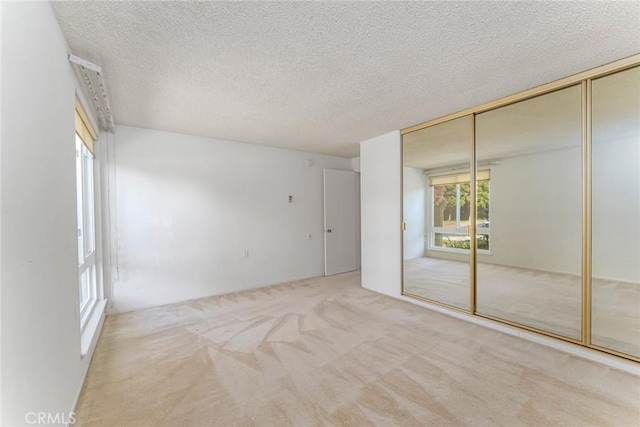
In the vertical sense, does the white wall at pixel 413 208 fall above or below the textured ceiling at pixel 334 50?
below

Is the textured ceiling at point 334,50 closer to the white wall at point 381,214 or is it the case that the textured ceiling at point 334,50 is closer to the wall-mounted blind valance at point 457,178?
the wall-mounted blind valance at point 457,178

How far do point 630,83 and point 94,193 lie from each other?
551 centimetres

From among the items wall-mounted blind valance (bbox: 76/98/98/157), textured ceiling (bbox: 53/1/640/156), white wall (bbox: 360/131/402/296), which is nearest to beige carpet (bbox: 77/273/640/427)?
white wall (bbox: 360/131/402/296)

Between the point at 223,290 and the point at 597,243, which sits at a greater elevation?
the point at 597,243

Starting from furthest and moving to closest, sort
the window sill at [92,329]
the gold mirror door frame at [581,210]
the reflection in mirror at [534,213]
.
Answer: the reflection in mirror at [534,213], the gold mirror door frame at [581,210], the window sill at [92,329]

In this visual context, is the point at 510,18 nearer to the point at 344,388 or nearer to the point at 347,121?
the point at 347,121

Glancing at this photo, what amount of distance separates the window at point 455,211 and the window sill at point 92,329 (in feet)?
13.0

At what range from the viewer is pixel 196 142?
3.88 m

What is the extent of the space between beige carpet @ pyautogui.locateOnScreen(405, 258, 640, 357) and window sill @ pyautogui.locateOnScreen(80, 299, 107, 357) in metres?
3.58

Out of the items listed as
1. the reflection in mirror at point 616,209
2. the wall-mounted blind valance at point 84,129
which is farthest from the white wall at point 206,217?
the reflection in mirror at point 616,209

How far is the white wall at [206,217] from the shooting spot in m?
3.44

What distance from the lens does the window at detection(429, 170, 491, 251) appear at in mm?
3201

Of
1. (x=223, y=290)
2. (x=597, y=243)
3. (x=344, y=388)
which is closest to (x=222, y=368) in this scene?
(x=344, y=388)

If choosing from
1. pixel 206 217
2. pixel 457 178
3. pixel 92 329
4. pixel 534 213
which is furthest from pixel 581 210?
pixel 92 329
